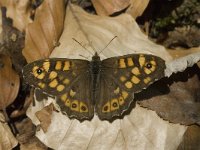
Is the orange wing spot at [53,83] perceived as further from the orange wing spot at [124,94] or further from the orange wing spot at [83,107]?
the orange wing spot at [124,94]

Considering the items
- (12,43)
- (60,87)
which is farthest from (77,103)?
(12,43)

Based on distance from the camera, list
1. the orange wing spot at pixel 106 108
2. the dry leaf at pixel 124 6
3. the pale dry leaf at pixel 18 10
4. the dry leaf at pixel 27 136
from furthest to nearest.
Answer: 1. the pale dry leaf at pixel 18 10
2. the dry leaf at pixel 124 6
3. the dry leaf at pixel 27 136
4. the orange wing spot at pixel 106 108

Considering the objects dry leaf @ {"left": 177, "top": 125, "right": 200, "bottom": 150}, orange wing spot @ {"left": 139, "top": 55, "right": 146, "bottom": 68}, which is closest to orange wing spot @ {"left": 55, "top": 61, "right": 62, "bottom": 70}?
orange wing spot @ {"left": 139, "top": 55, "right": 146, "bottom": 68}

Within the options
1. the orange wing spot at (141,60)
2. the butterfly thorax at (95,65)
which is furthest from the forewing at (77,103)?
the orange wing spot at (141,60)

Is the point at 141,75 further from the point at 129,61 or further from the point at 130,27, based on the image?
the point at 130,27

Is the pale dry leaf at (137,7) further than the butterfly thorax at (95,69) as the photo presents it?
Yes

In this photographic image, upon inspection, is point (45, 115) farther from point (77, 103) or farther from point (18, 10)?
point (18, 10)
